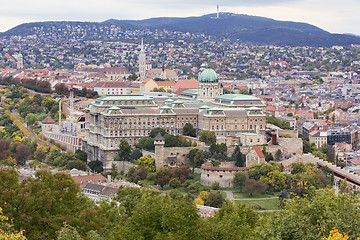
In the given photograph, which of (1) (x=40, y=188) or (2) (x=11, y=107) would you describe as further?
(2) (x=11, y=107)

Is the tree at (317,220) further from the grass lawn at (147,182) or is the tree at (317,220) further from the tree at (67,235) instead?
the grass lawn at (147,182)

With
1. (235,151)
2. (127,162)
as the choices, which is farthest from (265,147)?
(127,162)

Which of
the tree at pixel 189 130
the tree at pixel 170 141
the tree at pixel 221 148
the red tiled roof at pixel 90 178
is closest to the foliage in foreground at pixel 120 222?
the red tiled roof at pixel 90 178

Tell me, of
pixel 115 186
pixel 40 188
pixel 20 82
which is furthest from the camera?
pixel 20 82

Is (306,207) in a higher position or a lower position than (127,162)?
higher

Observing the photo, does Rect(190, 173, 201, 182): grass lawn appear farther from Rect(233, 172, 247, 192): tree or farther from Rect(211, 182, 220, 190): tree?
Rect(233, 172, 247, 192): tree

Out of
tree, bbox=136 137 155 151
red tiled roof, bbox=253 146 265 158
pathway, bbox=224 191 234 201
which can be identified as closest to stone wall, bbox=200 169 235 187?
pathway, bbox=224 191 234 201

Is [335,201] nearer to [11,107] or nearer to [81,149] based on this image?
[81,149]
